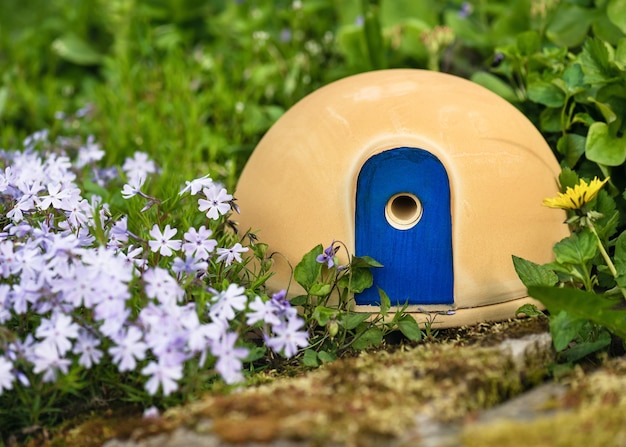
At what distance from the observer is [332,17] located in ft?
16.4

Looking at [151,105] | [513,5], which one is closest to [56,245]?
[151,105]

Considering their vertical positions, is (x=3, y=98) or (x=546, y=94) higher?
(x=3, y=98)

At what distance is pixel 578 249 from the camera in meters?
2.39

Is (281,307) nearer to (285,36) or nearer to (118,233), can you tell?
(118,233)

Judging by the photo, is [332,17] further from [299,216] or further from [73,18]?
[299,216]

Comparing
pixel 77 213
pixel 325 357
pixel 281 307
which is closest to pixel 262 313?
pixel 281 307

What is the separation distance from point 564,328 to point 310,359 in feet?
2.34

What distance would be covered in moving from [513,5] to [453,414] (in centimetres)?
279

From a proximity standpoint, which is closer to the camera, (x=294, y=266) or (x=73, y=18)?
(x=294, y=266)

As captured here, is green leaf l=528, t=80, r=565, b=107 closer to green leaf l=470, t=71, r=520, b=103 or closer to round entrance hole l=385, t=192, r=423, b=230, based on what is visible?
green leaf l=470, t=71, r=520, b=103

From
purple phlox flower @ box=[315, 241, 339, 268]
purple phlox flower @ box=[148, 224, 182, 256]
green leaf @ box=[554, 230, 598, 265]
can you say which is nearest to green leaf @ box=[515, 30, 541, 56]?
green leaf @ box=[554, 230, 598, 265]

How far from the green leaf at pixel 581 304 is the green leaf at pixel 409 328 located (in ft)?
1.27

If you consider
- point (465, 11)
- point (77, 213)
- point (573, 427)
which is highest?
point (465, 11)

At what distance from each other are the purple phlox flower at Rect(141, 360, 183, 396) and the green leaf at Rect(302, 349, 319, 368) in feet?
1.50
